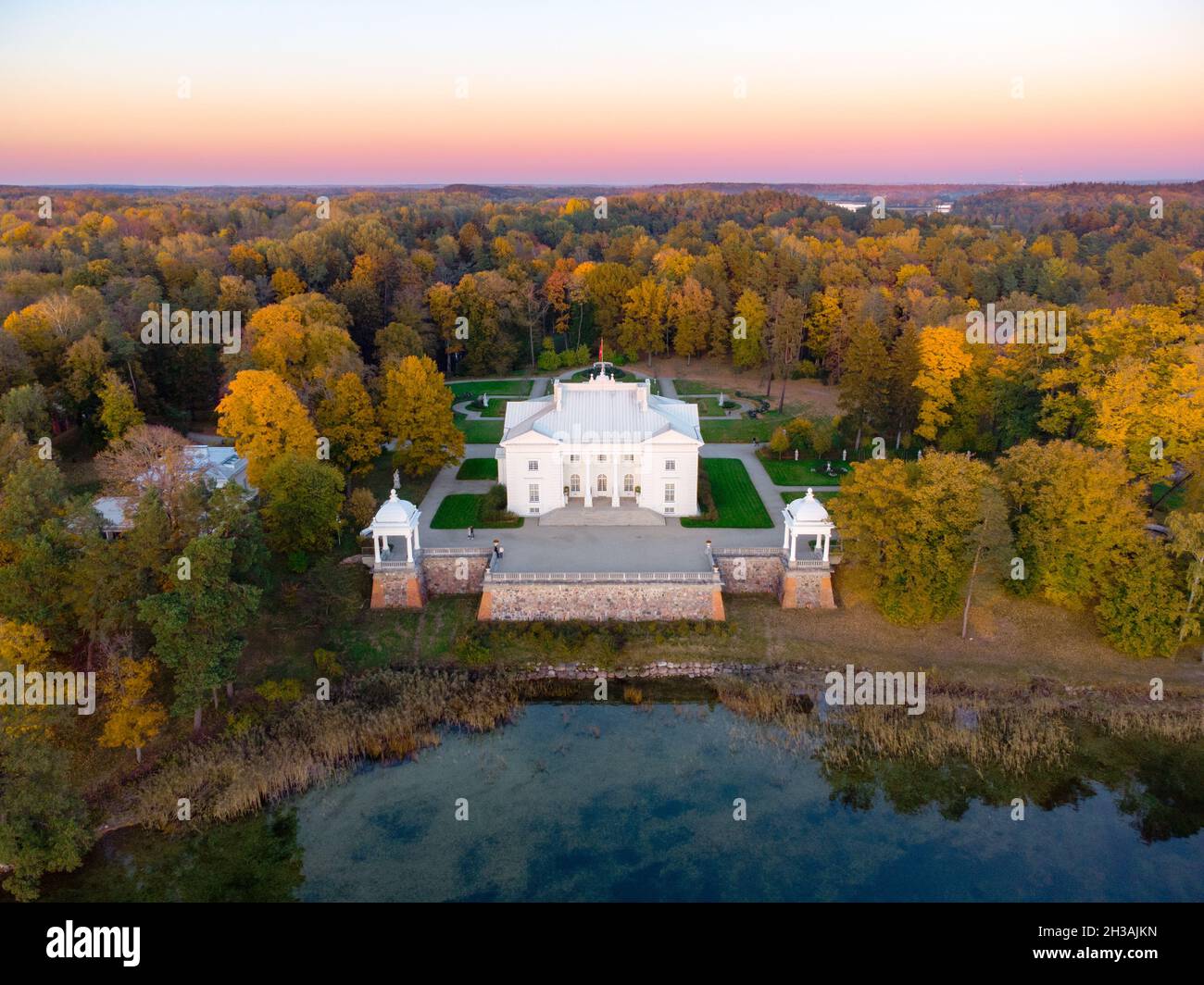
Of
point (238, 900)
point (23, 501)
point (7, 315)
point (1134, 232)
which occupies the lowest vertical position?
point (238, 900)

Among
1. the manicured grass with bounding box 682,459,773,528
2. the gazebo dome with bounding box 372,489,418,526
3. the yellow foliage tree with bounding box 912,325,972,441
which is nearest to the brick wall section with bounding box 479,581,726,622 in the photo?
the gazebo dome with bounding box 372,489,418,526

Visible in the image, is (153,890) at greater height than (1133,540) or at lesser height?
lesser

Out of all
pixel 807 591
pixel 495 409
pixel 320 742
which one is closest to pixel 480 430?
pixel 495 409

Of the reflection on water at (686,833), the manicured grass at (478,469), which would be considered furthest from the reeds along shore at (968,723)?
the manicured grass at (478,469)

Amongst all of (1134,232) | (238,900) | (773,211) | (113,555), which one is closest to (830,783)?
(238,900)

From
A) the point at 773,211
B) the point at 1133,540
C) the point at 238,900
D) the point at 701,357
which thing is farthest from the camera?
the point at 773,211

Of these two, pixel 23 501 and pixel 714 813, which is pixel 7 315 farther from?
pixel 714 813

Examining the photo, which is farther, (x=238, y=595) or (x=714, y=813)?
(x=238, y=595)
